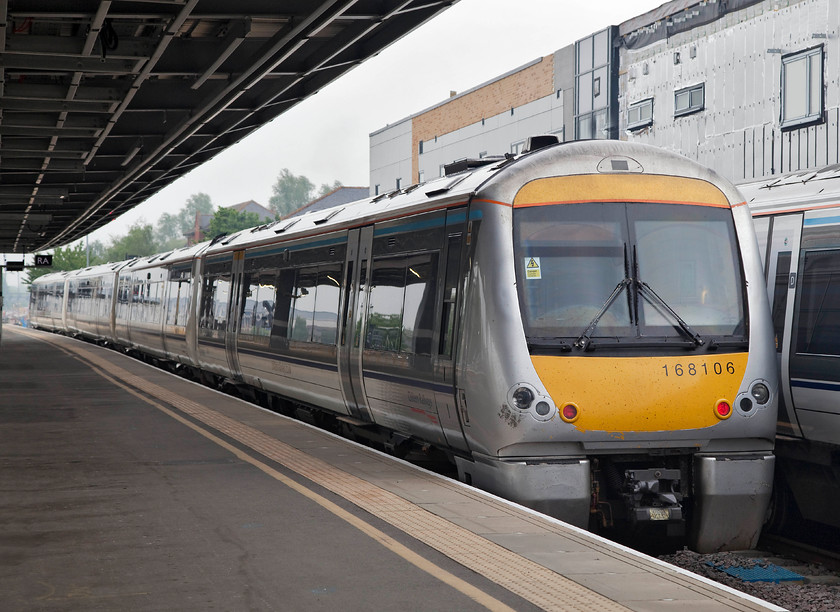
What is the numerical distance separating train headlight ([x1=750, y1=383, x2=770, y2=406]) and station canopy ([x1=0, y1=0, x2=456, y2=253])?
569 cm

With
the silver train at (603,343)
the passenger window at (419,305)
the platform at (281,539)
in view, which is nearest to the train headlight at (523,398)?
the silver train at (603,343)

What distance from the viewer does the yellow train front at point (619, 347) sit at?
8320 mm

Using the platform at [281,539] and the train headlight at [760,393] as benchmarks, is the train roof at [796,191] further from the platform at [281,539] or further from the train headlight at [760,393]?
the platform at [281,539]

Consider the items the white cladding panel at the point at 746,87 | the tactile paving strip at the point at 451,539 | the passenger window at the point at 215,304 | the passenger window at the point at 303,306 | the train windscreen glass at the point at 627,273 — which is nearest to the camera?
the tactile paving strip at the point at 451,539

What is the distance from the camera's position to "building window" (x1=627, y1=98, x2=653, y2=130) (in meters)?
25.9

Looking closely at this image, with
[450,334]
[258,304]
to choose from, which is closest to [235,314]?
[258,304]

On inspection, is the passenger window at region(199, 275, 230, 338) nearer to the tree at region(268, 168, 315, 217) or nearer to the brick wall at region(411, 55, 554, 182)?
the brick wall at region(411, 55, 554, 182)

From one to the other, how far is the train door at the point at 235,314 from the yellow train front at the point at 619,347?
9.81 meters

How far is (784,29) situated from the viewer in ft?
69.2

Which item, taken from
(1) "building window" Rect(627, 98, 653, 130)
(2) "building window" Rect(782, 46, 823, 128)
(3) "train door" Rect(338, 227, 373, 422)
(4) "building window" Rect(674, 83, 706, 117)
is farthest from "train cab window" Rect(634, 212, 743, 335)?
(1) "building window" Rect(627, 98, 653, 130)

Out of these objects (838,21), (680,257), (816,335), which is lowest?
(816,335)

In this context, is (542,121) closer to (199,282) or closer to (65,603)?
(199,282)

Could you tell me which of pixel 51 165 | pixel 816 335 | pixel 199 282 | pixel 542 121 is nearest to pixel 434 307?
pixel 816 335

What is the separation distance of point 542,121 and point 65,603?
27.6 meters
